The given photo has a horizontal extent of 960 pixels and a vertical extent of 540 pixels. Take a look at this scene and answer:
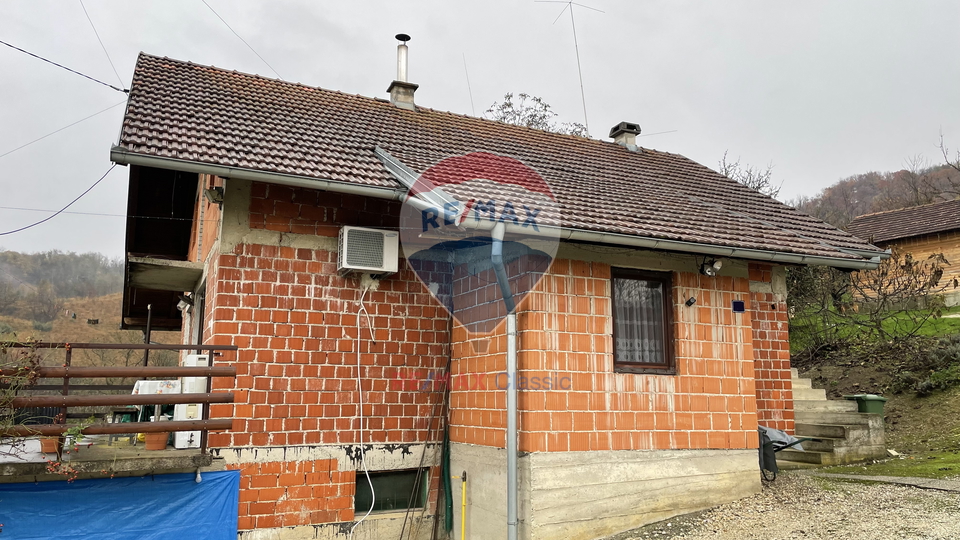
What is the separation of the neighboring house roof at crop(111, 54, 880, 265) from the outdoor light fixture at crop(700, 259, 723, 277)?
308 millimetres

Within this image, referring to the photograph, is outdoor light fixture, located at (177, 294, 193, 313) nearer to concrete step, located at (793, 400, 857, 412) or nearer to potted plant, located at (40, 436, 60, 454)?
potted plant, located at (40, 436, 60, 454)

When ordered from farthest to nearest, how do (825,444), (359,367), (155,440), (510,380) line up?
(825,444)
(359,367)
(155,440)
(510,380)

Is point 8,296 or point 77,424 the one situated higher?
point 8,296

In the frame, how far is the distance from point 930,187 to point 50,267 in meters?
46.1

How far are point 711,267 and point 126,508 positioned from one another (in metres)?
6.20

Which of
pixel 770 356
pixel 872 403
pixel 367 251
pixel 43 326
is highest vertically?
pixel 43 326

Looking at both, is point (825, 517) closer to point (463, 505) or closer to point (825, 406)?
point (463, 505)

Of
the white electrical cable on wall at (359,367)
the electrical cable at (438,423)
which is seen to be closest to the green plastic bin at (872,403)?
the electrical cable at (438,423)

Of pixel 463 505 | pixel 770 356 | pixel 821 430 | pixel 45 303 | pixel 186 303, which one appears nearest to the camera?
pixel 463 505

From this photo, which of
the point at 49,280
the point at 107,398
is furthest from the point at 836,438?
the point at 49,280

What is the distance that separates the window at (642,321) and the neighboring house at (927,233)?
18013 millimetres

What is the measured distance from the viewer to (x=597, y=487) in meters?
6.58

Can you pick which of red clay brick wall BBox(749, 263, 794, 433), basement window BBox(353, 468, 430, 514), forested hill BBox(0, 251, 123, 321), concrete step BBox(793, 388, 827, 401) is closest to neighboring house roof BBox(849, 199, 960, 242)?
concrete step BBox(793, 388, 827, 401)

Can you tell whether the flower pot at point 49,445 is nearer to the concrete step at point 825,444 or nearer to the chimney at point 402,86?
the chimney at point 402,86
